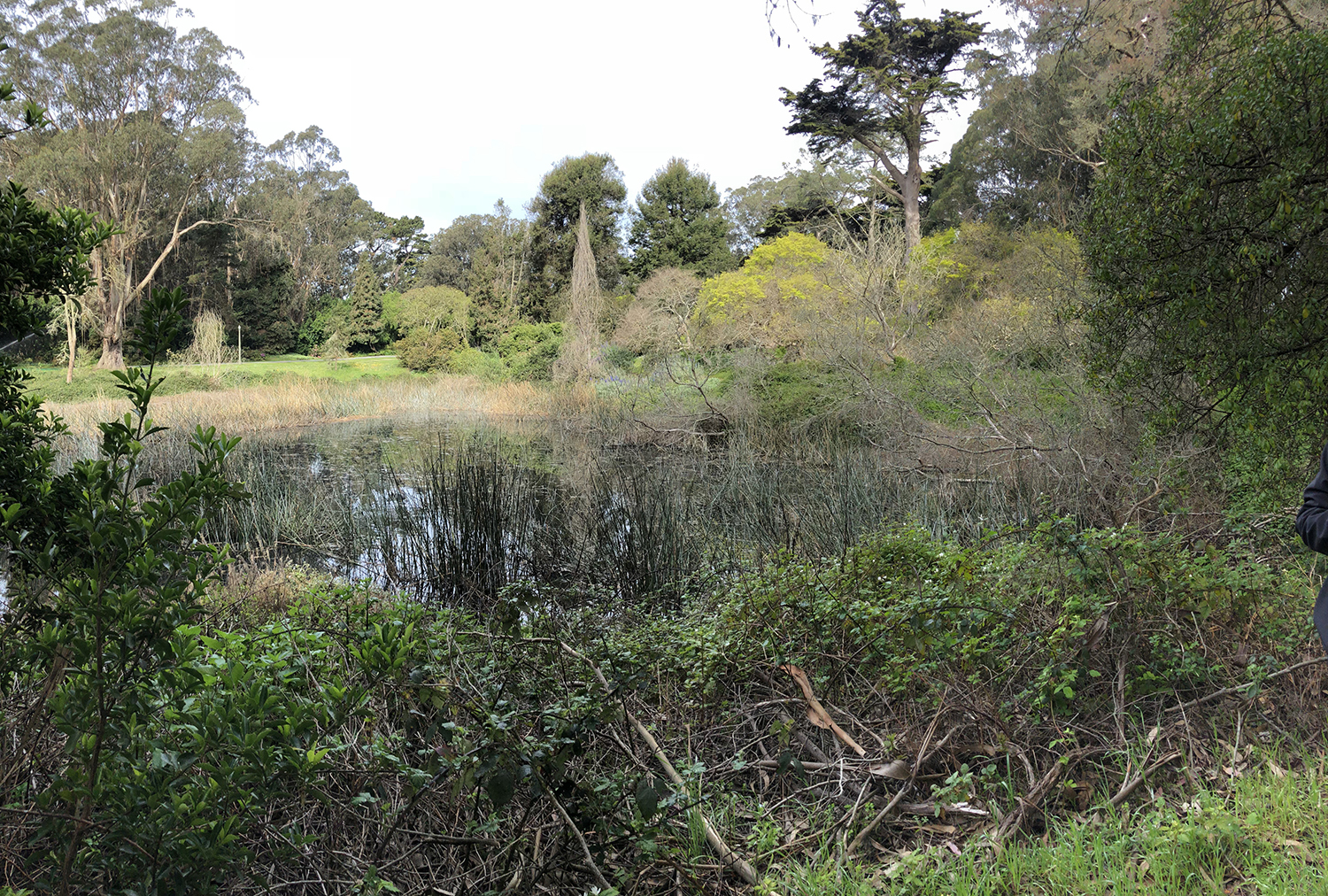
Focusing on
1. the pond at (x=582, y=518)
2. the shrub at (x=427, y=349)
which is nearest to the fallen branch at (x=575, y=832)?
the pond at (x=582, y=518)

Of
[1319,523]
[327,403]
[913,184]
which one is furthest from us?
[913,184]

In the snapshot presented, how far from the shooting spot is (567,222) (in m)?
29.2

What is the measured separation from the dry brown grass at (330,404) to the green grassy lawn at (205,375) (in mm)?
1208

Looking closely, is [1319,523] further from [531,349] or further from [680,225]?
[680,225]

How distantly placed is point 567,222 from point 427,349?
755 centimetres

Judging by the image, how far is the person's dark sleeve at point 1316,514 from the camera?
1782mm

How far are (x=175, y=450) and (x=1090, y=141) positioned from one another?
53.0ft

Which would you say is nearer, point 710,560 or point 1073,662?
point 1073,662

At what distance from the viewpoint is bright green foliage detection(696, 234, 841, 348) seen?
16359 millimetres

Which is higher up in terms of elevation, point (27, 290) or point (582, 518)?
point (27, 290)

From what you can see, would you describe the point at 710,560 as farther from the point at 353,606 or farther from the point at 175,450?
the point at 175,450

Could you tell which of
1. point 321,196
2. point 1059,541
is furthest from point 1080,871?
point 321,196

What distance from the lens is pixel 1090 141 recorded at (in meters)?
14.9

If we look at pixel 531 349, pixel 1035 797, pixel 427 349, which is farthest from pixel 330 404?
pixel 1035 797
